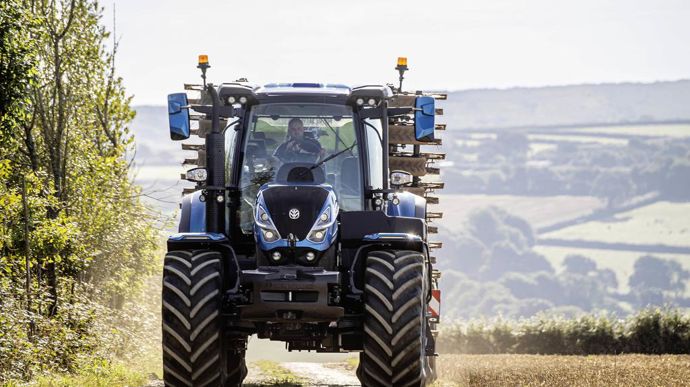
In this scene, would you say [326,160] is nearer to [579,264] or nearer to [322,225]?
[322,225]

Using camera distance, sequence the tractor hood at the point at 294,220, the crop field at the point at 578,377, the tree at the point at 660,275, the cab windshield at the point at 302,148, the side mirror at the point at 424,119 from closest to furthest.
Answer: the tractor hood at the point at 294,220 → the side mirror at the point at 424,119 → the cab windshield at the point at 302,148 → the crop field at the point at 578,377 → the tree at the point at 660,275

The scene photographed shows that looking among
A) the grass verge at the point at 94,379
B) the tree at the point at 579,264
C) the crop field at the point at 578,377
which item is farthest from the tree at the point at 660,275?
the grass verge at the point at 94,379

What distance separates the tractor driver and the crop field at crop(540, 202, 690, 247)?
159 meters

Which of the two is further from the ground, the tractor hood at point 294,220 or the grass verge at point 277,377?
the tractor hood at point 294,220

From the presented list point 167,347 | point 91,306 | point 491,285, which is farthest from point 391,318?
point 491,285

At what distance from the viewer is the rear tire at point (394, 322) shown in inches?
451

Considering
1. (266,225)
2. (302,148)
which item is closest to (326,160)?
(302,148)

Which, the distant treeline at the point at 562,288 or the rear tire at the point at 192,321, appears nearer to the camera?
the rear tire at the point at 192,321

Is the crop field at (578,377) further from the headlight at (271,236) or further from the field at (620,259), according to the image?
the field at (620,259)

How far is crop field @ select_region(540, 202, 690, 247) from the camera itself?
169625 mm

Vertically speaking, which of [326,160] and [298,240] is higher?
[326,160]

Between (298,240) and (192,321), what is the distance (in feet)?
4.40

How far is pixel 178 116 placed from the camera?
12.2 meters

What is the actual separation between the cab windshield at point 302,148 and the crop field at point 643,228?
159 m
